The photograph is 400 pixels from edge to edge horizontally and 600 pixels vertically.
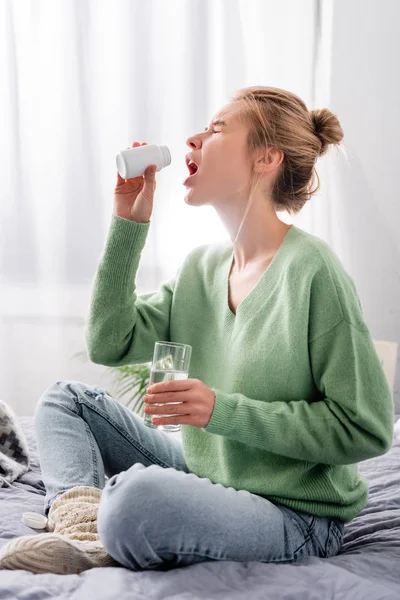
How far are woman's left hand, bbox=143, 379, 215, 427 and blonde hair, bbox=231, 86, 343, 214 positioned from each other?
1.58 feet

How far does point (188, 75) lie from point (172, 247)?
0.70 metres

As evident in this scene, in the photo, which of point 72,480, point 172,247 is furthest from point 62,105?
point 72,480

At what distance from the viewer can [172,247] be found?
3248 mm

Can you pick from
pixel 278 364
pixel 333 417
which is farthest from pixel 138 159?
pixel 333 417

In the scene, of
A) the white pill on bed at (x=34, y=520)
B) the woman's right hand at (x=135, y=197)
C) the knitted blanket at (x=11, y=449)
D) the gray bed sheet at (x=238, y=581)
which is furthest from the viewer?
the knitted blanket at (x=11, y=449)

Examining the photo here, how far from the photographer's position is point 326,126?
152 centimetres

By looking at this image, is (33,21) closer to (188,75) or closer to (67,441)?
(188,75)

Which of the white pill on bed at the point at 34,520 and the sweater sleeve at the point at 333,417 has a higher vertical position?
the sweater sleeve at the point at 333,417

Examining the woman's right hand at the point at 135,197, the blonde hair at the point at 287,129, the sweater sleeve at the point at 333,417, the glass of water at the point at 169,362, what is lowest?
A: the sweater sleeve at the point at 333,417

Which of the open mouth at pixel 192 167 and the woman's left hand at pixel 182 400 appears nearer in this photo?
the woman's left hand at pixel 182 400

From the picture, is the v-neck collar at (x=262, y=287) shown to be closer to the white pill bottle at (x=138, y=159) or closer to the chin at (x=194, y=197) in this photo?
the chin at (x=194, y=197)

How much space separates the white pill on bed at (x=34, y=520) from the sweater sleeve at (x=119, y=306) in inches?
12.8

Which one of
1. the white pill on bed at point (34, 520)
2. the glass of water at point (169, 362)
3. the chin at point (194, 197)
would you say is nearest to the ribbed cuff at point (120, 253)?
the chin at point (194, 197)

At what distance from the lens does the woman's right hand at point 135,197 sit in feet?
5.02
